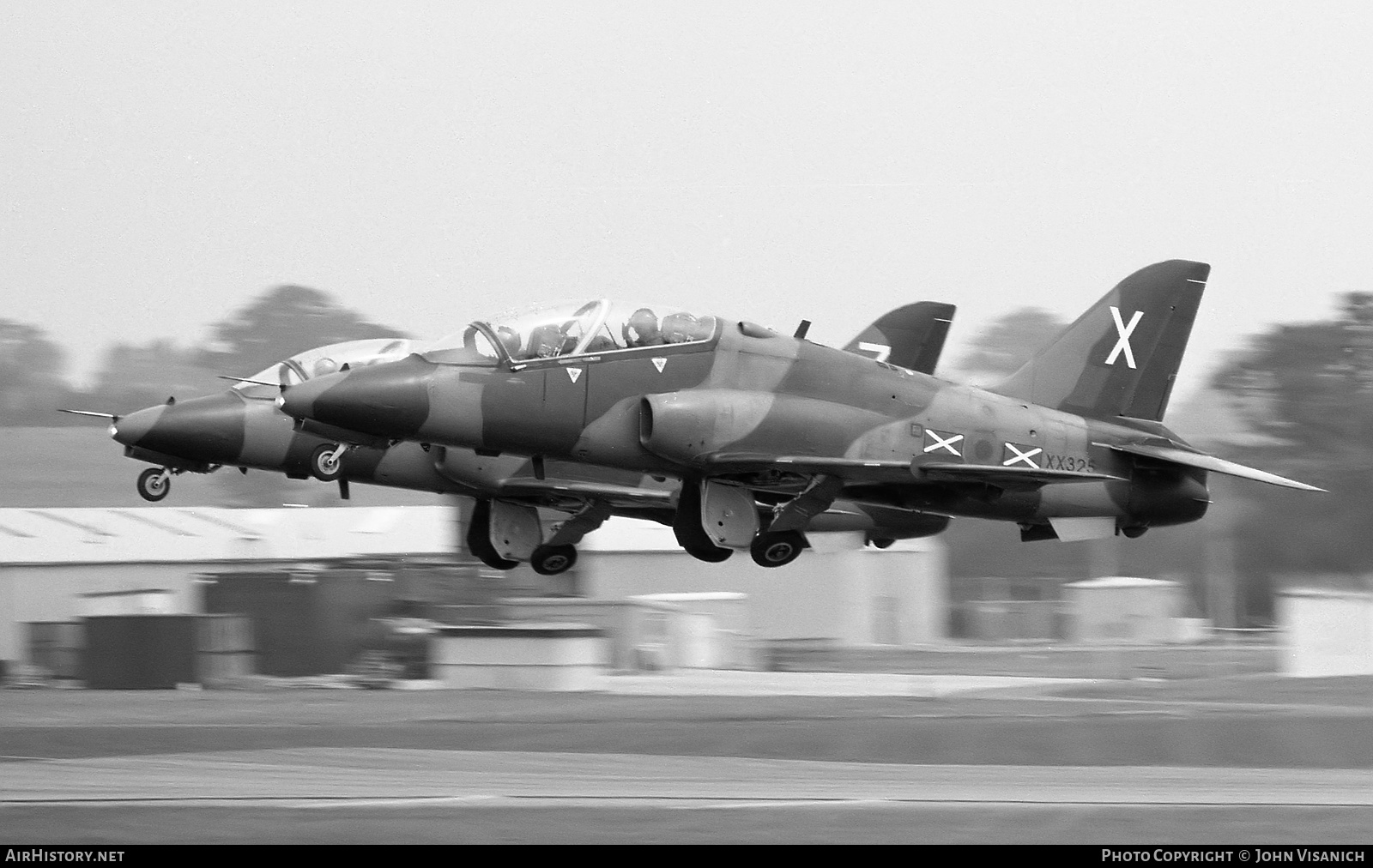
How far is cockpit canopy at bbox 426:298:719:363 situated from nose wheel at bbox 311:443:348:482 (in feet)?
14.4

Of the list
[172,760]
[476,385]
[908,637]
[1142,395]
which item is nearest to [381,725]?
[172,760]

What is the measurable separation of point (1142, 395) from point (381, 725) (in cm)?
1046

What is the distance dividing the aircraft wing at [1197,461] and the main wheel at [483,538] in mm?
7775

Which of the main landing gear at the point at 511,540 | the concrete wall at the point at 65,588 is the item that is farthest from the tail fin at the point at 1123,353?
the concrete wall at the point at 65,588

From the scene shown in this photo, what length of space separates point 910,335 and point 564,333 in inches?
336

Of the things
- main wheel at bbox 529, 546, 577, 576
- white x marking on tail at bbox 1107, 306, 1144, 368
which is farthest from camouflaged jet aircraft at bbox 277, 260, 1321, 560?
main wheel at bbox 529, 546, 577, 576

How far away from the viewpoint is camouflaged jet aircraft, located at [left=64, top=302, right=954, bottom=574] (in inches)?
815

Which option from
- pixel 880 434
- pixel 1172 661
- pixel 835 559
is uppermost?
pixel 880 434

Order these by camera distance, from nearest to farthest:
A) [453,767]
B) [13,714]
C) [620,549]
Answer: [453,767] → [13,714] → [620,549]

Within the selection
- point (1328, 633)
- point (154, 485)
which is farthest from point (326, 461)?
point (1328, 633)

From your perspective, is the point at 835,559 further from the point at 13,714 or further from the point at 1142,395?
the point at 13,714

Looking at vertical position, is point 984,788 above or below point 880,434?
below

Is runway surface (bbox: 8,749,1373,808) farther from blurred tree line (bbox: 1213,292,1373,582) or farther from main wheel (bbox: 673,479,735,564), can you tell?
blurred tree line (bbox: 1213,292,1373,582)
